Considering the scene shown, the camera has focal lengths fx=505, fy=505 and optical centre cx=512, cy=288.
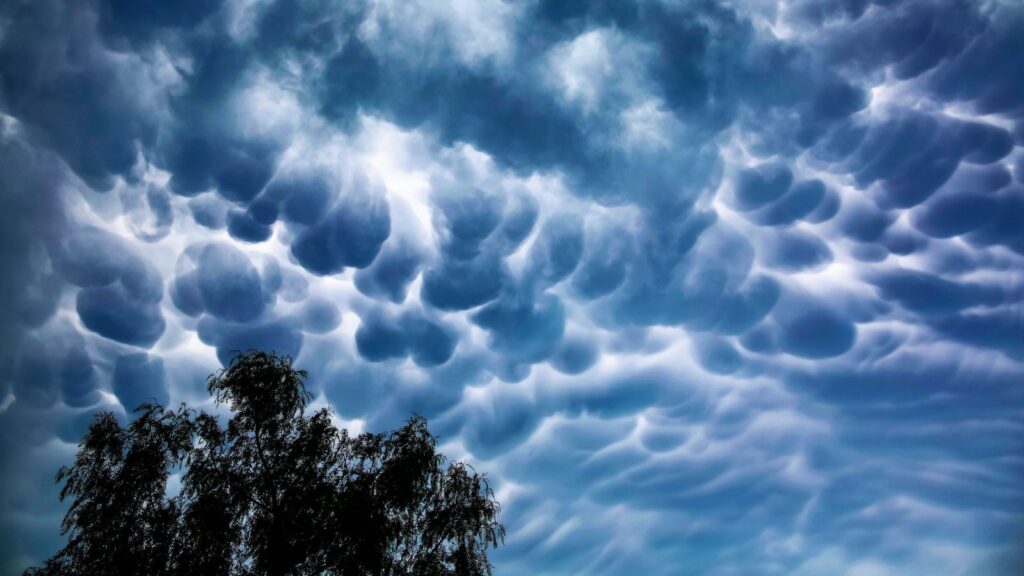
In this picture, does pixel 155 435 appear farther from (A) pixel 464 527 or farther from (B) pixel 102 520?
(A) pixel 464 527

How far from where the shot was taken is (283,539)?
19.4 m

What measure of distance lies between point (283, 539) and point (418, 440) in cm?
613

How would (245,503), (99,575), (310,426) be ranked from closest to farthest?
(99,575) → (245,503) → (310,426)

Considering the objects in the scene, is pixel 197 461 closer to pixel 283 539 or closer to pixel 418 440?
pixel 283 539

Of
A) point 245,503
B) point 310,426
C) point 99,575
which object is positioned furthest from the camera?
point 310,426

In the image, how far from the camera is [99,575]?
18.5 m

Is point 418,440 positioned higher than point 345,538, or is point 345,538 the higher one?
point 418,440

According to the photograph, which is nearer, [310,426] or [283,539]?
[283,539]

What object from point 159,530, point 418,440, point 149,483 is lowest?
point 159,530

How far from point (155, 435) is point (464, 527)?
13295mm

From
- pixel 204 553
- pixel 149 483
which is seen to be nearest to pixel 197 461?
pixel 149 483

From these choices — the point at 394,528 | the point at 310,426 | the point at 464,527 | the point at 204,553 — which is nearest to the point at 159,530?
the point at 204,553

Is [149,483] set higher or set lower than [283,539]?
higher

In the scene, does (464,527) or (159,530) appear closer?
(159,530)
